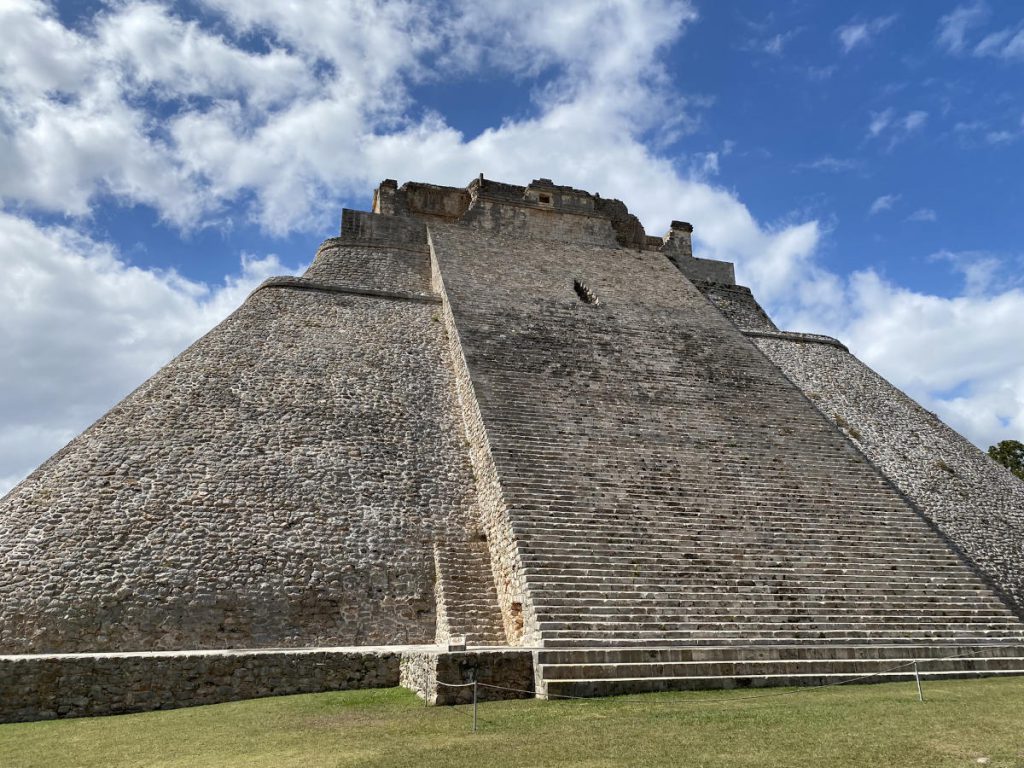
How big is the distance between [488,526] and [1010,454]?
18.7 meters

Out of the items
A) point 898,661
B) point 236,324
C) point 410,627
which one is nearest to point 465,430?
point 410,627

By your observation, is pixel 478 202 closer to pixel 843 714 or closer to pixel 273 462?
pixel 273 462

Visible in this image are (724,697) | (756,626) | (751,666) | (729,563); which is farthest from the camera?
(729,563)

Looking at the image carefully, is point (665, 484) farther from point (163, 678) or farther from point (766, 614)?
point (163, 678)

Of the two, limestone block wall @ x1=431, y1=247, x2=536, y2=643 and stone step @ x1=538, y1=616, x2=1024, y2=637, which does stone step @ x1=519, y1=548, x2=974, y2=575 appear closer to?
limestone block wall @ x1=431, y1=247, x2=536, y2=643

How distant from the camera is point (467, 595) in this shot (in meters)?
7.87

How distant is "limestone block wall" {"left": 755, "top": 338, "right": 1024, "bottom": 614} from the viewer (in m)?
9.89

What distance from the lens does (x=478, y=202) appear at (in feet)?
61.2

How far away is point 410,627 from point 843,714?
14.2ft

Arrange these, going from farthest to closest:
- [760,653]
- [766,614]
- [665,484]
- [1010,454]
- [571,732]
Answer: [1010,454]
[665,484]
[766,614]
[760,653]
[571,732]

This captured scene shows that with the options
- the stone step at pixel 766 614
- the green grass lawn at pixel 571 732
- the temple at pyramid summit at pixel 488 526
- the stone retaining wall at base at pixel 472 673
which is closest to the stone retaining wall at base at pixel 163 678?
the temple at pyramid summit at pixel 488 526

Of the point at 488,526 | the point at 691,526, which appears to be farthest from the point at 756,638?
the point at 488,526

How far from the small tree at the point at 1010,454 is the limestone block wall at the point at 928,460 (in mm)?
8851

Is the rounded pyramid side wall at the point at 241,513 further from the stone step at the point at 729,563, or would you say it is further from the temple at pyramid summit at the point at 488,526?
the stone step at the point at 729,563
